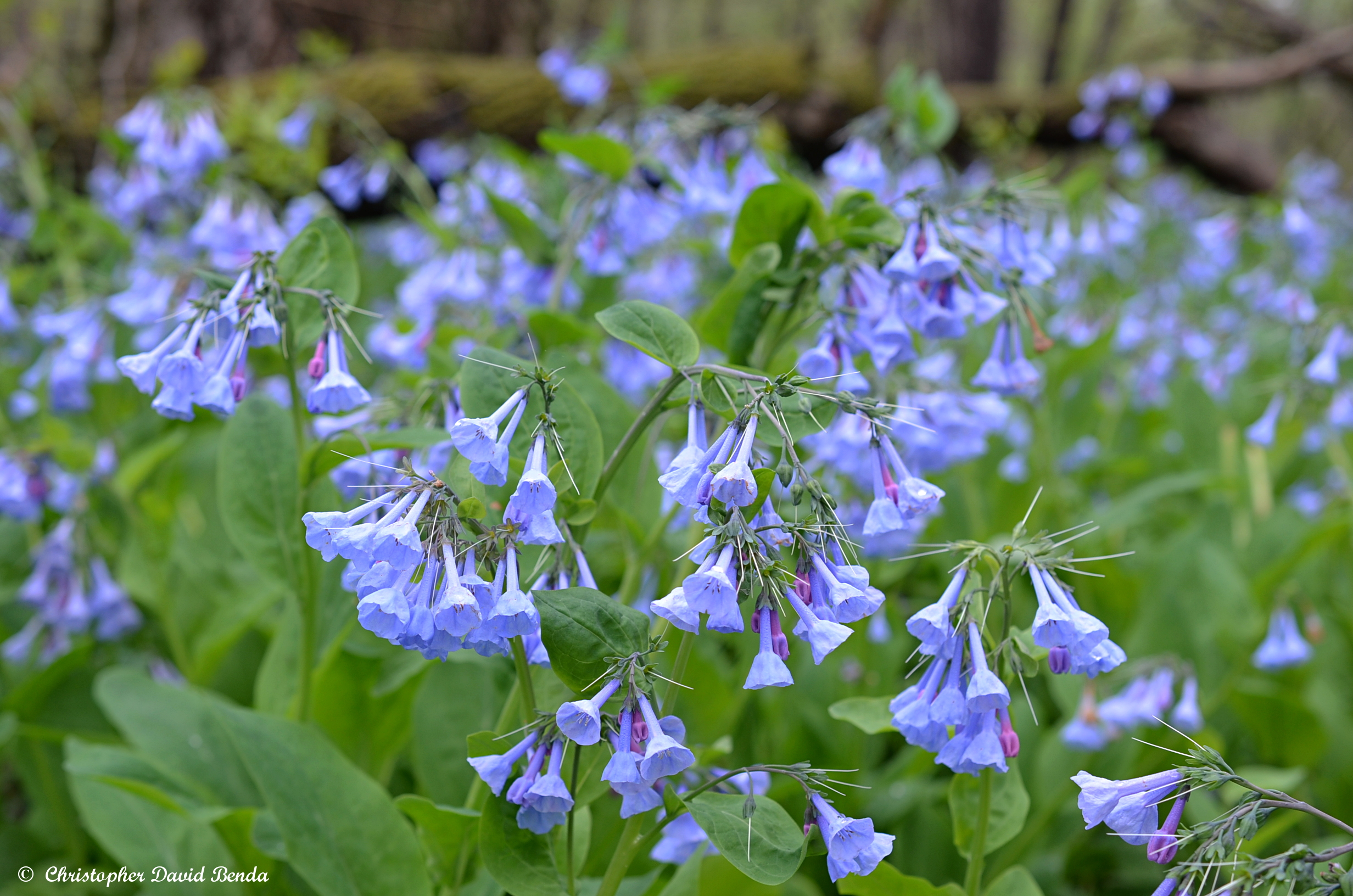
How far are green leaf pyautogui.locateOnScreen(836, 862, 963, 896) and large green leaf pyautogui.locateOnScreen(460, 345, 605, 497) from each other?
623mm

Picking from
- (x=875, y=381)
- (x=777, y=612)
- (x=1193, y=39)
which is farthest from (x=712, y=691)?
(x=1193, y=39)

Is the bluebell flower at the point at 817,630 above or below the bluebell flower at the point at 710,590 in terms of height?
below

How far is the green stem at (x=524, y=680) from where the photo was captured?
117cm

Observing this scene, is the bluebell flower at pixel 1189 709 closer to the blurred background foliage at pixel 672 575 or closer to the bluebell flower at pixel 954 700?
the blurred background foliage at pixel 672 575

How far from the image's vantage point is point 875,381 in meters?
1.88

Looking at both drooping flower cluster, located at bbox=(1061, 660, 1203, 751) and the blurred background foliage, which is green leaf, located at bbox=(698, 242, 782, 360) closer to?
the blurred background foliage

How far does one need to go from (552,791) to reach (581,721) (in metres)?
0.09

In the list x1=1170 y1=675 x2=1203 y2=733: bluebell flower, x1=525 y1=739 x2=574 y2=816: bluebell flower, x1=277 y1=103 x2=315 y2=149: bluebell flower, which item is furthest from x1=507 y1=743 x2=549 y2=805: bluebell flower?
x1=277 y1=103 x2=315 y2=149: bluebell flower

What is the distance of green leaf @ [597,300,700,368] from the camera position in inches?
48.8

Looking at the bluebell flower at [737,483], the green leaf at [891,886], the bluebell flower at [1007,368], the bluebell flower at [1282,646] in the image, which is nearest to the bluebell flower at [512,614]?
the bluebell flower at [737,483]

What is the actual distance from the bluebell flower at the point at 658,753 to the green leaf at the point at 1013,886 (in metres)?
0.62

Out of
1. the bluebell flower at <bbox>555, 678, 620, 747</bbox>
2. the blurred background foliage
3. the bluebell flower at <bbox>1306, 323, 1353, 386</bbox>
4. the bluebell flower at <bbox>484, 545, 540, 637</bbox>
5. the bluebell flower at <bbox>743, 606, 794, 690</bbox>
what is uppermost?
the bluebell flower at <bbox>484, 545, 540, 637</bbox>

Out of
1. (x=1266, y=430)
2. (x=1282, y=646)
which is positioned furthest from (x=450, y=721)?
(x=1266, y=430)

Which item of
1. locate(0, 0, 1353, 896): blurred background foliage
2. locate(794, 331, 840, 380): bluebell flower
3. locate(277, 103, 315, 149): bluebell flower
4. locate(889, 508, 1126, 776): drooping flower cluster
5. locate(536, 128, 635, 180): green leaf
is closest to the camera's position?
locate(889, 508, 1126, 776): drooping flower cluster
